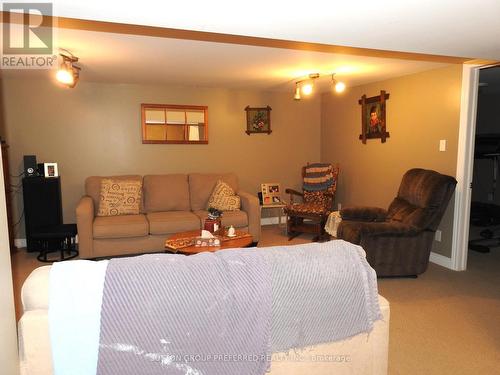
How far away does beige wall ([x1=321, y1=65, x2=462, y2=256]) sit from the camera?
154 inches

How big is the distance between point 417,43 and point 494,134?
4.84m

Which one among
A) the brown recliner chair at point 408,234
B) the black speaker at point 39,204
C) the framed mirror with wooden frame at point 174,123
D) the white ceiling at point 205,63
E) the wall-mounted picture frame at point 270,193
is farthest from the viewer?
the wall-mounted picture frame at point 270,193

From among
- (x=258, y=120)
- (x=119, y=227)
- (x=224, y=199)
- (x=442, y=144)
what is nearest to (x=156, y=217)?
(x=119, y=227)

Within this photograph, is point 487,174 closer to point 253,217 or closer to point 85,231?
point 253,217

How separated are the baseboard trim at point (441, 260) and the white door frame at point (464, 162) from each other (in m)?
0.04

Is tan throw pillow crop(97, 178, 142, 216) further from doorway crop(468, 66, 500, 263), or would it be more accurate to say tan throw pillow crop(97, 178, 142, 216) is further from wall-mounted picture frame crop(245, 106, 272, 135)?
doorway crop(468, 66, 500, 263)

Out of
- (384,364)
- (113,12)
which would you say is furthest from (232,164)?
(384,364)

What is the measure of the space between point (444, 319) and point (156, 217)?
122 inches

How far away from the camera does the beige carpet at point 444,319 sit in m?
2.29

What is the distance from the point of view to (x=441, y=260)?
4.04 meters

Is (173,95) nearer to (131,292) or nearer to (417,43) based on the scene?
(417,43)

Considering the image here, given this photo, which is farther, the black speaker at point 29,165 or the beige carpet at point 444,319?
the black speaker at point 29,165

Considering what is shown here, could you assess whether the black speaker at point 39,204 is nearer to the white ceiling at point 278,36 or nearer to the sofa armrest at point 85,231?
the sofa armrest at point 85,231

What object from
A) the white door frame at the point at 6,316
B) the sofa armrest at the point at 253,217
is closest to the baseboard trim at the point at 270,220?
the sofa armrest at the point at 253,217
